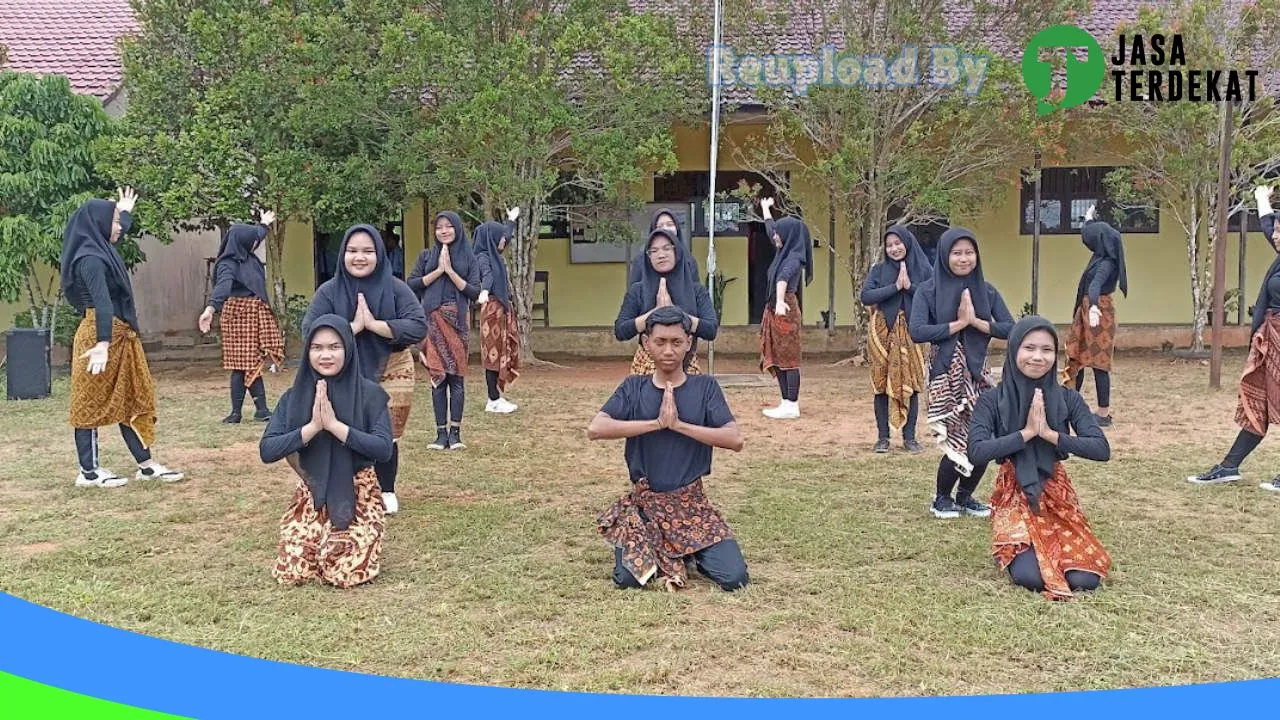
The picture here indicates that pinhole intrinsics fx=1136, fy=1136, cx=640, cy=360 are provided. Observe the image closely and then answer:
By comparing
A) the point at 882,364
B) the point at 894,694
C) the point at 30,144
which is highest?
the point at 30,144

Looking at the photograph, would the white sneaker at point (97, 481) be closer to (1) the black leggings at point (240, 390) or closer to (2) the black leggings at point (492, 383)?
(1) the black leggings at point (240, 390)

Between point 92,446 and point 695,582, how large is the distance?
4048mm

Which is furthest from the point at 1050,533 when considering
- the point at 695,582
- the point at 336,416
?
the point at 336,416

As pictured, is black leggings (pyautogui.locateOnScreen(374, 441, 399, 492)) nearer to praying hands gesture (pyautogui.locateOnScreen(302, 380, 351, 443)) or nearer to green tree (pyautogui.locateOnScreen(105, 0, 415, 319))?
Answer: praying hands gesture (pyautogui.locateOnScreen(302, 380, 351, 443))

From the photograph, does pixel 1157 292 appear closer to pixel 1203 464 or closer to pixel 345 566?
pixel 1203 464

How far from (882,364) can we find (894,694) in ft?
14.3

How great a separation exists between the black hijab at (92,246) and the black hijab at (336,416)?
2.21 metres

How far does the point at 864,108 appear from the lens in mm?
12086

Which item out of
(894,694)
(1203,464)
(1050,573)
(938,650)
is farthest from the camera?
(1203,464)

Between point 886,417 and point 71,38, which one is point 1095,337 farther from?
point 71,38

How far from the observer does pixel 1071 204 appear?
49.1 feet

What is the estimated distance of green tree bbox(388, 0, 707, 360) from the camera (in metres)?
11.3

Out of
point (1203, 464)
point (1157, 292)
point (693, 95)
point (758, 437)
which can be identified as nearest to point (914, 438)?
point (758, 437)

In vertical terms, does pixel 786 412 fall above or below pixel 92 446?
below
